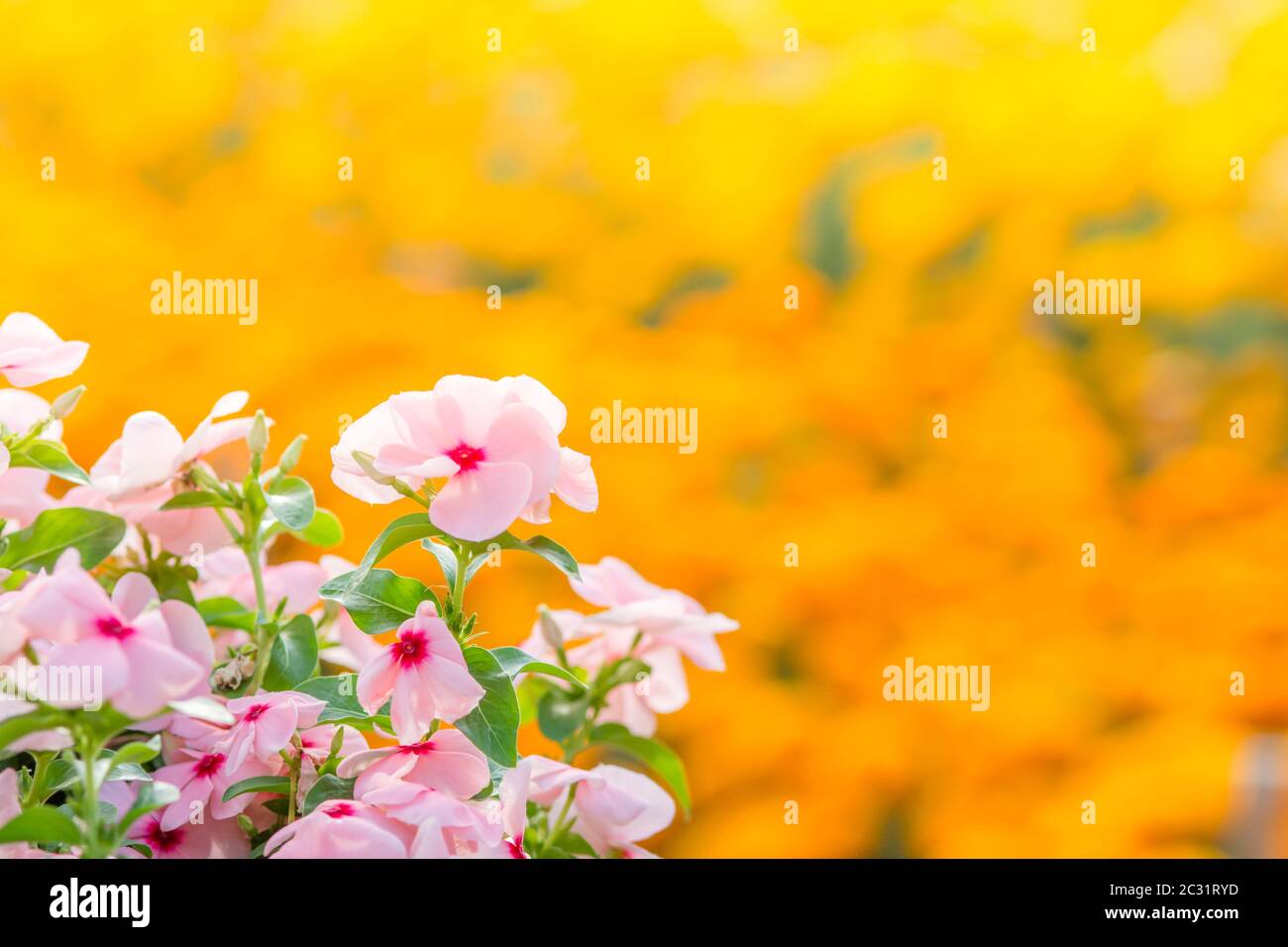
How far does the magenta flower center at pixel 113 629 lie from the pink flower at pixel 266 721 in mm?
75

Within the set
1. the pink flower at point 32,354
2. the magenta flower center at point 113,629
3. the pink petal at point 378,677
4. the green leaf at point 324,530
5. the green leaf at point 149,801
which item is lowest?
the green leaf at point 149,801

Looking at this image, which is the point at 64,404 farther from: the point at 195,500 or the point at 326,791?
the point at 326,791

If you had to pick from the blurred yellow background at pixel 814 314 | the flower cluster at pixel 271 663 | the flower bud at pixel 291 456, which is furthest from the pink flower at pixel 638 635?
the blurred yellow background at pixel 814 314

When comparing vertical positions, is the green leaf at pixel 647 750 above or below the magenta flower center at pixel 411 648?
below

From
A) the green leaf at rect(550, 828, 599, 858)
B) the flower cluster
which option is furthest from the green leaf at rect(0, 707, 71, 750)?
the green leaf at rect(550, 828, 599, 858)

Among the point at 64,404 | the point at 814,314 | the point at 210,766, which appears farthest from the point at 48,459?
the point at 814,314

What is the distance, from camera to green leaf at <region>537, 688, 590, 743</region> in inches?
19.3

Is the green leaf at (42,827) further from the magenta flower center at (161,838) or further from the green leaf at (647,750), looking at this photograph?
the green leaf at (647,750)

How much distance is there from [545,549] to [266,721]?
104 millimetres

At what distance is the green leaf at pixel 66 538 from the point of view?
0.38m

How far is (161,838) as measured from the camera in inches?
15.4

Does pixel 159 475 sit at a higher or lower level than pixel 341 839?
higher

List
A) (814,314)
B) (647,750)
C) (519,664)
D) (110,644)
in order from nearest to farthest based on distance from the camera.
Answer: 1. (110,644)
2. (519,664)
3. (647,750)
4. (814,314)
